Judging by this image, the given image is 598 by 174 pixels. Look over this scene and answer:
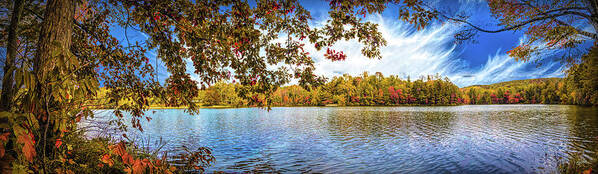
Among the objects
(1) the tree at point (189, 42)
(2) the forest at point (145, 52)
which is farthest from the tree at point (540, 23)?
(1) the tree at point (189, 42)

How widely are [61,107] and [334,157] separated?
9.81 meters

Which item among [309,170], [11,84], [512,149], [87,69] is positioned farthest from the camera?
[512,149]

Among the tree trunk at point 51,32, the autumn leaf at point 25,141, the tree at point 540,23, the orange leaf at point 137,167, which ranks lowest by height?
the orange leaf at point 137,167

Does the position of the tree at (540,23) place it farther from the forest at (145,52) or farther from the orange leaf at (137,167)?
the orange leaf at (137,167)

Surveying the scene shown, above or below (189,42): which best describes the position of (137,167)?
below

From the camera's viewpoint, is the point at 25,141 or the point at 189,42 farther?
the point at 189,42

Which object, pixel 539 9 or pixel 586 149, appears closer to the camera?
pixel 539 9

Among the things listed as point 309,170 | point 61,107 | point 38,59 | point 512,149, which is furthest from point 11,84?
point 512,149

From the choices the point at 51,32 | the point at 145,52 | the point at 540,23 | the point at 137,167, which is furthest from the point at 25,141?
the point at 540,23

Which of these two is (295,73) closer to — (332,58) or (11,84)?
(332,58)

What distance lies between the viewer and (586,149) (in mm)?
11305

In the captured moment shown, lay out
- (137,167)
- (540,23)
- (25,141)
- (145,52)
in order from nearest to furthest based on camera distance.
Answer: (25,141)
(137,167)
(145,52)
(540,23)

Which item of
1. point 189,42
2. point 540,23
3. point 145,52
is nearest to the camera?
point 189,42

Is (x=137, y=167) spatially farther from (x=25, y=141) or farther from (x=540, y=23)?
(x=540, y=23)
